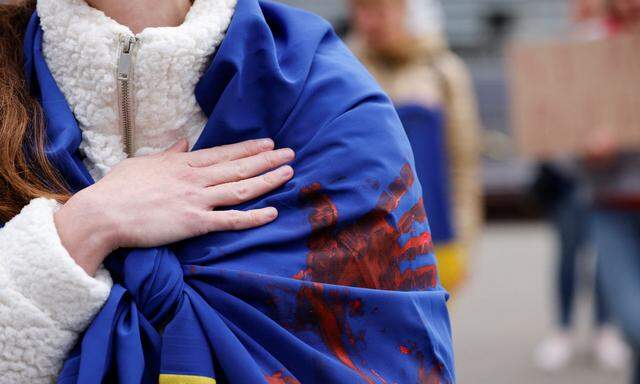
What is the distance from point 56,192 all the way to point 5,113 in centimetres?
16

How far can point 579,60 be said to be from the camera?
4535mm

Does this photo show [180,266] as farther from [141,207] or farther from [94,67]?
[94,67]

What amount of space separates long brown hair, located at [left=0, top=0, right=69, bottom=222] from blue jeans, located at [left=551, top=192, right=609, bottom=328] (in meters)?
4.29

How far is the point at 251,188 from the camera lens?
1740 millimetres

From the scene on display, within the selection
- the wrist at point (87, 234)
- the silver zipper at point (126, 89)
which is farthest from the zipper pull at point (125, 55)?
the wrist at point (87, 234)

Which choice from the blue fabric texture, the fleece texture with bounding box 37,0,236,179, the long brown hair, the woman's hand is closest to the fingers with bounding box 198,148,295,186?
the woman's hand

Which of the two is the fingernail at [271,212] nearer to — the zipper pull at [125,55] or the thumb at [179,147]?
the thumb at [179,147]

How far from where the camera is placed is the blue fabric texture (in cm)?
393

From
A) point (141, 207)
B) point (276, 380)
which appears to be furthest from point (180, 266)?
point (276, 380)

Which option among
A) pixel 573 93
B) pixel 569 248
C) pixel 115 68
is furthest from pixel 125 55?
pixel 569 248

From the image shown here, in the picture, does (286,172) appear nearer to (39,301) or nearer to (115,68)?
(115,68)

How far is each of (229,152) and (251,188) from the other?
0.26ft

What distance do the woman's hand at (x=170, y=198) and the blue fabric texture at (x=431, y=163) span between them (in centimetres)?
219

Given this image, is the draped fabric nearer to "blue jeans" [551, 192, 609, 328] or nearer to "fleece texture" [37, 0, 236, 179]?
"fleece texture" [37, 0, 236, 179]
